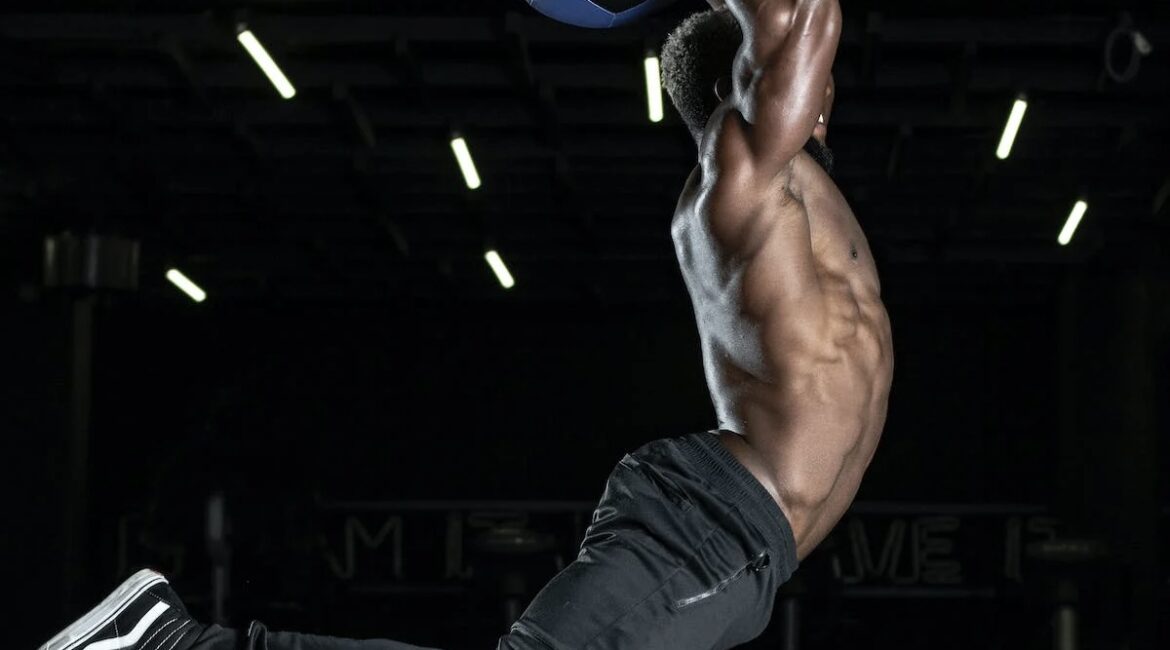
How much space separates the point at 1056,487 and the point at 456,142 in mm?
6097

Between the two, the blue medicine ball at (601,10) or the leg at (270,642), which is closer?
the leg at (270,642)

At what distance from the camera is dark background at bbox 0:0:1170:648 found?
6824mm

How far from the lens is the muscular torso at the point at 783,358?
220 centimetres

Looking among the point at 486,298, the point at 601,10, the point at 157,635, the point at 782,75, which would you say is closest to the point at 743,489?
the point at 782,75

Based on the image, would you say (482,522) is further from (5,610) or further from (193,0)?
(193,0)

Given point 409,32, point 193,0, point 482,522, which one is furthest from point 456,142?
point 482,522

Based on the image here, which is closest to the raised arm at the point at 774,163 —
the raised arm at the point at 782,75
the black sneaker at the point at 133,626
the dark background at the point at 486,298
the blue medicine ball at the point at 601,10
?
the raised arm at the point at 782,75

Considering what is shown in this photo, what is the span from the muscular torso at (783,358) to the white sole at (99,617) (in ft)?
2.89

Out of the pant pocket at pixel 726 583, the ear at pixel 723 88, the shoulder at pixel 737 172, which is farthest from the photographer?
the ear at pixel 723 88

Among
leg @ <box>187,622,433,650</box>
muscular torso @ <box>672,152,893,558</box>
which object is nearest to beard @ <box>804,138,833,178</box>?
muscular torso @ <box>672,152,893,558</box>

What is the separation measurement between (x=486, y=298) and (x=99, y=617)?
1065 cm

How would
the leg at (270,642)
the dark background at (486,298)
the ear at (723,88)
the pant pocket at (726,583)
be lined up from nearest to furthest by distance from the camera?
the leg at (270,642), the pant pocket at (726,583), the ear at (723,88), the dark background at (486,298)

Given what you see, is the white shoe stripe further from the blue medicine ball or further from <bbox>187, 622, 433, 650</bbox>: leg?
the blue medicine ball

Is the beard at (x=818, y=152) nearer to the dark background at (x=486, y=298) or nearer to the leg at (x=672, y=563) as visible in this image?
the leg at (x=672, y=563)
